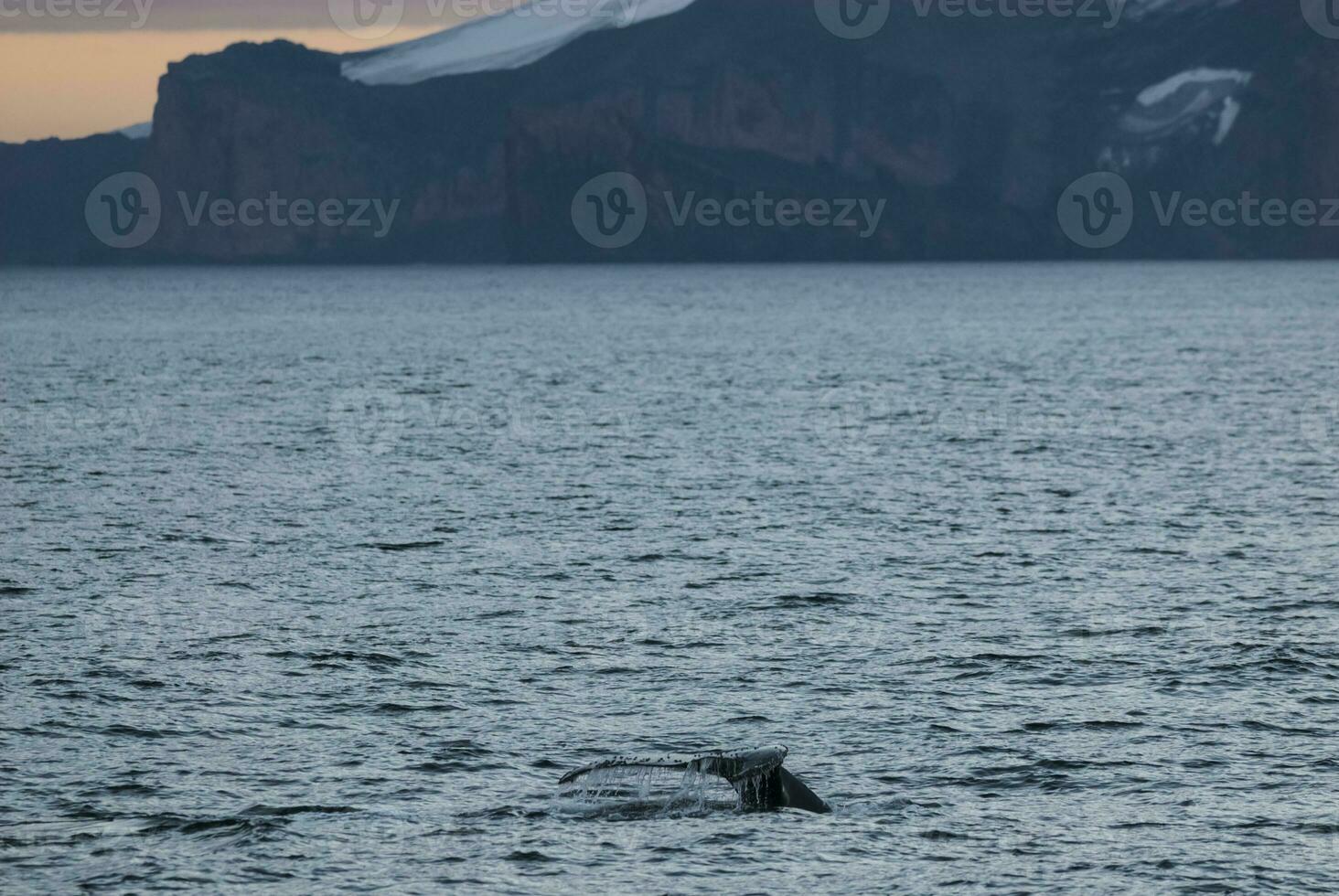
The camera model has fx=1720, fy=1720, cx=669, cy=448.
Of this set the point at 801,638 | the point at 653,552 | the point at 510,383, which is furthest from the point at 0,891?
the point at 510,383

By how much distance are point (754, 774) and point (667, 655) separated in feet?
32.3

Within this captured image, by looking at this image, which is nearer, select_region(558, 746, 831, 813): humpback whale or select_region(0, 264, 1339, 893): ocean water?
select_region(0, 264, 1339, 893): ocean water

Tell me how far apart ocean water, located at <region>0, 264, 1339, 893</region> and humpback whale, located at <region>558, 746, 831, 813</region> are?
0.31m

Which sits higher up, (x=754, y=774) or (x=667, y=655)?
(x=754, y=774)

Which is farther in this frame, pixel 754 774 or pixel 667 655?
pixel 667 655

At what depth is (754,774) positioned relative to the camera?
26.5 m

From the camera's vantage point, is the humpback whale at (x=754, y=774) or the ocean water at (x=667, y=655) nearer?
the ocean water at (x=667, y=655)

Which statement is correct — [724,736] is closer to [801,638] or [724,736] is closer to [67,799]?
[801,638]

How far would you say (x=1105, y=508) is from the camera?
5700 cm

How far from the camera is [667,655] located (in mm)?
36219

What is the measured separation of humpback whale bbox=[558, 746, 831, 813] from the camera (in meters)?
26.2

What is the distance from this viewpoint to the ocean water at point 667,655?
2450 cm

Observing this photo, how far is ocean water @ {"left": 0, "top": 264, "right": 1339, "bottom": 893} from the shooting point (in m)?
24.5

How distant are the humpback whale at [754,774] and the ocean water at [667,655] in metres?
0.31
